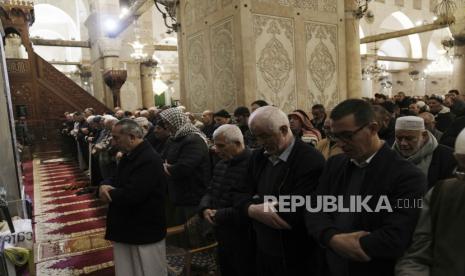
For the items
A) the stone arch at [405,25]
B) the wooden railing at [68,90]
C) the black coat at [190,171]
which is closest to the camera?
the black coat at [190,171]

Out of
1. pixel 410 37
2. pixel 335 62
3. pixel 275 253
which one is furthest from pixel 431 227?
pixel 410 37

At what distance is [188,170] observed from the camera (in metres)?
3.37

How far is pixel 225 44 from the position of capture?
549 centimetres

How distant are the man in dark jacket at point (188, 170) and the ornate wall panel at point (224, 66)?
2.03m

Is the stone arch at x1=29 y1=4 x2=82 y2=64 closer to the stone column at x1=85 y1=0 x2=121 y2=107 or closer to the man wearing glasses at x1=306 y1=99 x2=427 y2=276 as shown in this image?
the stone column at x1=85 y1=0 x2=121 y2=107

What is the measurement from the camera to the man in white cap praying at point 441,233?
136 centimetres

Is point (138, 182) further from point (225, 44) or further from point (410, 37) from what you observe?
point (410, 37)

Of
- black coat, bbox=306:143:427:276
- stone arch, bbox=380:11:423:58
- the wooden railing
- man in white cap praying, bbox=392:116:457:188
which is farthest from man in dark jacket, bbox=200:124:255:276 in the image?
stone arch, bbox=380:11:423:58

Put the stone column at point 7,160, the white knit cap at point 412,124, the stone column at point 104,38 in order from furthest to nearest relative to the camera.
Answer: the stone column at point 104,38, the stone column at point 7,160, the white knit cap at point 412,124

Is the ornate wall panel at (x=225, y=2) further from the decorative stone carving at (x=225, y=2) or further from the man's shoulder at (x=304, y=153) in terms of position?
the man's shoulder at (x=304, y=153)

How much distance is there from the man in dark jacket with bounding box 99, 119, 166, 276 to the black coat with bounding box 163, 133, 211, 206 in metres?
0.51

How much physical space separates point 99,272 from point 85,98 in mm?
10690

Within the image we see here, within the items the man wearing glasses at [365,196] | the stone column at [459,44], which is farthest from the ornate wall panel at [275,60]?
the stone column at [459,44]

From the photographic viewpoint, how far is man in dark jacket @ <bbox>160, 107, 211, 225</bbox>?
3.38 m
